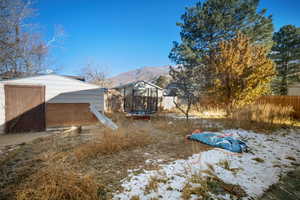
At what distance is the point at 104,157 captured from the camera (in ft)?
7.41

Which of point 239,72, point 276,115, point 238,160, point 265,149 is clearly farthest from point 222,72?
point 238,160

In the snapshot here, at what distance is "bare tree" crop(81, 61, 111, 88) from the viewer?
17547 mm

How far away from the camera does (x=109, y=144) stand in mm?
2545

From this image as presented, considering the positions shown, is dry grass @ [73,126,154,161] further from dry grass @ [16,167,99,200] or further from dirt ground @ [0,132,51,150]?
dirt ground @ [0,132,51,150]

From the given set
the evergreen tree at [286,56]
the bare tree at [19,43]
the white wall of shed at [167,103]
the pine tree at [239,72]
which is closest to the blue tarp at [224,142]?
the pine tree at [239,72]

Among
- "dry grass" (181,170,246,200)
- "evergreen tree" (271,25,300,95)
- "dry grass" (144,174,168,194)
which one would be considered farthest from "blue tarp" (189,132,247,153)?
"evergreen tree" (271,25,300,95)

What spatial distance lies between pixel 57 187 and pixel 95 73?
1851cm

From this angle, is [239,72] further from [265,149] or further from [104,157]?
[104,157]

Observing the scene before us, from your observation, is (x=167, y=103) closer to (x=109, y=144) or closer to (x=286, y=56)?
(x=109, y=144)

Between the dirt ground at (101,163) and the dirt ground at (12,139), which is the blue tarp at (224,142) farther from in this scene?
the dirt ground at (12,139)

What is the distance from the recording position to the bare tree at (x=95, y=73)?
691 inches

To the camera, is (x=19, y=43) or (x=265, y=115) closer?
(x=265, y=115)

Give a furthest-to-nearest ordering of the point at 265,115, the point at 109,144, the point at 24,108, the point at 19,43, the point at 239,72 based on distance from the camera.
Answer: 1. the point at 19,43
2. the point at 239,72
3. the point at 265,115
4. the point at 24,108
5. the point at 109,144

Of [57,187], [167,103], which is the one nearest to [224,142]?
[57,187]
